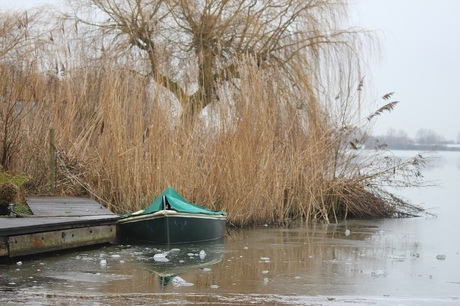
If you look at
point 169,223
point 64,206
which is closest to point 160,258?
point 169,223

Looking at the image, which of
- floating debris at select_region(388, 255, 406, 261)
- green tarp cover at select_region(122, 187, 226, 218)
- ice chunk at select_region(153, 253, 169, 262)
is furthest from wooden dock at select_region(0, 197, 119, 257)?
floating debris at select_region(388, 255, 406, 261)

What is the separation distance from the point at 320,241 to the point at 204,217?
1.75 meters

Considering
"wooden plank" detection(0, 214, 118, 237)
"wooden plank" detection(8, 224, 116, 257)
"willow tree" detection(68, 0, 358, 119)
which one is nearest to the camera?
"wooden plank" detection(0, 214, 118, 237)

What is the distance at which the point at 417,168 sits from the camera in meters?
14.5

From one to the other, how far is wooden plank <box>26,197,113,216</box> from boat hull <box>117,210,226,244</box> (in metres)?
0.47

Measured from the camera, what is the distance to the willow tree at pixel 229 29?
56.2 feet

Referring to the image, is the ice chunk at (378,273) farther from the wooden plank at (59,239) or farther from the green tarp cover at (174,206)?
the wooden plank at (59,239)

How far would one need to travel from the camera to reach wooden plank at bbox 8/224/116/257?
870 centimetres

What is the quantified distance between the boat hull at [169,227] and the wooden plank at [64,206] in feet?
1.55

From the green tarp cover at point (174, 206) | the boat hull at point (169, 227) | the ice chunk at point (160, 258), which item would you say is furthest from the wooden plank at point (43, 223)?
the ice chunk at point (160, 258)

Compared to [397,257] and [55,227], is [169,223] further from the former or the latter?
[397,257]

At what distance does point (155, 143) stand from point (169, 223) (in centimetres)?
182

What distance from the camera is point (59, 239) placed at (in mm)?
9367

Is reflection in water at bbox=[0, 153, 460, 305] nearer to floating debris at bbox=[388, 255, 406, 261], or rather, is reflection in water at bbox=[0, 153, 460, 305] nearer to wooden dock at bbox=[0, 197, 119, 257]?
floating debris at bbox=[388, 255, 406, 261]
